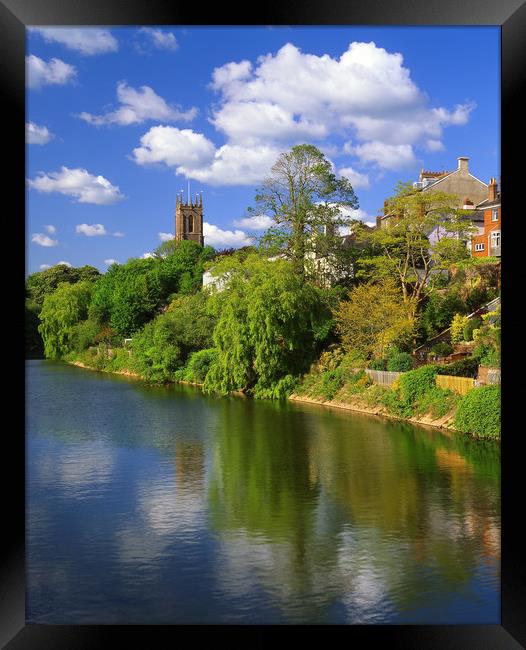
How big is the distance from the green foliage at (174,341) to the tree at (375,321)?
21.2ft

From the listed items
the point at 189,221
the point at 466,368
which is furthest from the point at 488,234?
the point at 189,221

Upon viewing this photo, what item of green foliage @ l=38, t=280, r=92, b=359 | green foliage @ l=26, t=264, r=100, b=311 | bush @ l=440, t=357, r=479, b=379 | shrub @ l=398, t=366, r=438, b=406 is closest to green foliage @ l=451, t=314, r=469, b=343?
shrub @ l=398, t=366, r=438, b=406

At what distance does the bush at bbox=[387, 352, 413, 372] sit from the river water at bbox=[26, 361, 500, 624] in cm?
166

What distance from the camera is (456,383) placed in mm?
14227

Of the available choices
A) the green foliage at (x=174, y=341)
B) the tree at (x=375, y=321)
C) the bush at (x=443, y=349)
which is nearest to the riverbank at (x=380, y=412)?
the tree at (x=375, y=321)

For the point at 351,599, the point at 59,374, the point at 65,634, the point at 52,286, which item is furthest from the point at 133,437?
the point at 52,286

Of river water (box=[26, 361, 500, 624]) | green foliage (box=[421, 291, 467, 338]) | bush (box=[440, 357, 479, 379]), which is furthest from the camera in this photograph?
green foliage (box=[421, 291, 467, 338])

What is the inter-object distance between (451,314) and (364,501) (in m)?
9.96

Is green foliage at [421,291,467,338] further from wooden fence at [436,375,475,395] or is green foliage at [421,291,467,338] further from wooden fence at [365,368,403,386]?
wooden fence at [436,375,475,395]

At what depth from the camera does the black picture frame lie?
148 inches

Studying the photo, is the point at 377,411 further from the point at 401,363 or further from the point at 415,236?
the point at 415,236

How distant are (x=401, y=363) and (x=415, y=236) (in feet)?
14.3
